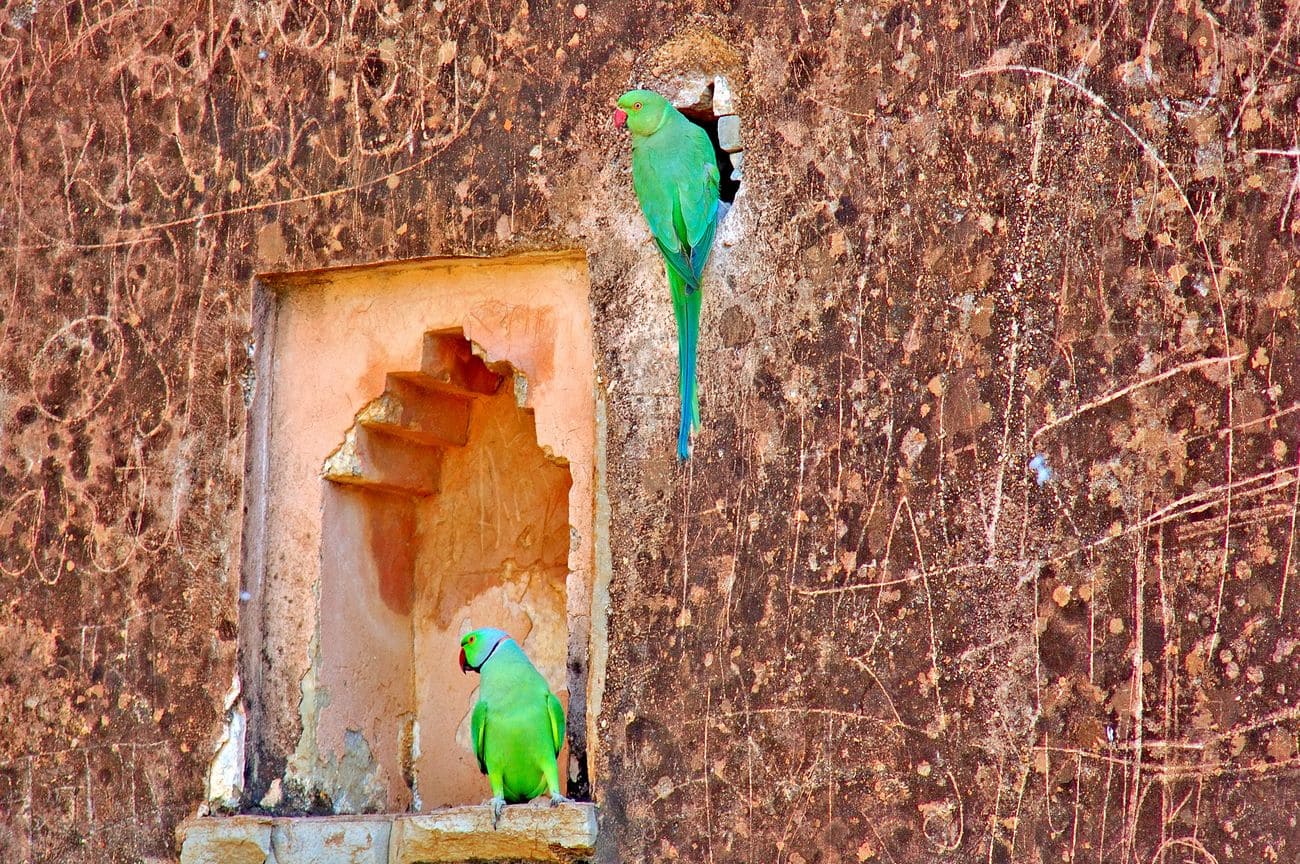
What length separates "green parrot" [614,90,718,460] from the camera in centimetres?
417

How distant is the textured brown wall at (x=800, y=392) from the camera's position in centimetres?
368

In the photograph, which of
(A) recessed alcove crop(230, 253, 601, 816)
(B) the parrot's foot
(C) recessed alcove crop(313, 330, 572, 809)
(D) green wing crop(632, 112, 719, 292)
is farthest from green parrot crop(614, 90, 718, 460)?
(B) the parrot's foot

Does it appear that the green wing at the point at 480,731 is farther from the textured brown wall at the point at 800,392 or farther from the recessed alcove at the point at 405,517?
the textured brown wall at the point at 800,392

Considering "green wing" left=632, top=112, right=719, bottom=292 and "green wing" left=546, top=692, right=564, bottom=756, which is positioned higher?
"green wing" left=632, top=112, right=719, bottom=292

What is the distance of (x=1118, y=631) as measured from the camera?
3.69m

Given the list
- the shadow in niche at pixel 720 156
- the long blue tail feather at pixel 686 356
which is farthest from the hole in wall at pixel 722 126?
the long blue tail feather at pixel 686 356

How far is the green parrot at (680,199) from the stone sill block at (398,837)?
39.3 inches

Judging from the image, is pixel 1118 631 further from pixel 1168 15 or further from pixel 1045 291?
pixel 1168 15

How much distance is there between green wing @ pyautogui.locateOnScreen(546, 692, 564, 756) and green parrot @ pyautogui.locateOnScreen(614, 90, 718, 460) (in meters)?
0.72

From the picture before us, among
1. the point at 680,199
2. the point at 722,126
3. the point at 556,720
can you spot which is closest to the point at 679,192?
the point at 680,199

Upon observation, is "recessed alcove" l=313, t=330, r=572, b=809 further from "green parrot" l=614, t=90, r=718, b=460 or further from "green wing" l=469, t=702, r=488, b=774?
"green parrot" l=614, t=90, r=718, b=460

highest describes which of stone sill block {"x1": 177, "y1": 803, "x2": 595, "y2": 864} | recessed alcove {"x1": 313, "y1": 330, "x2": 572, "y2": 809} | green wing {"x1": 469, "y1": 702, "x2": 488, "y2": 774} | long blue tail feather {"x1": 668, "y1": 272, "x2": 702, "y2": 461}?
long blue tail feather {"x1": 668, "y1": 272, "x2": 702, "y2": 461}

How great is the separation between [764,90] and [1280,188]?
4.34 ft

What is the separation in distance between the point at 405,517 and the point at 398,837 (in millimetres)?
1172
